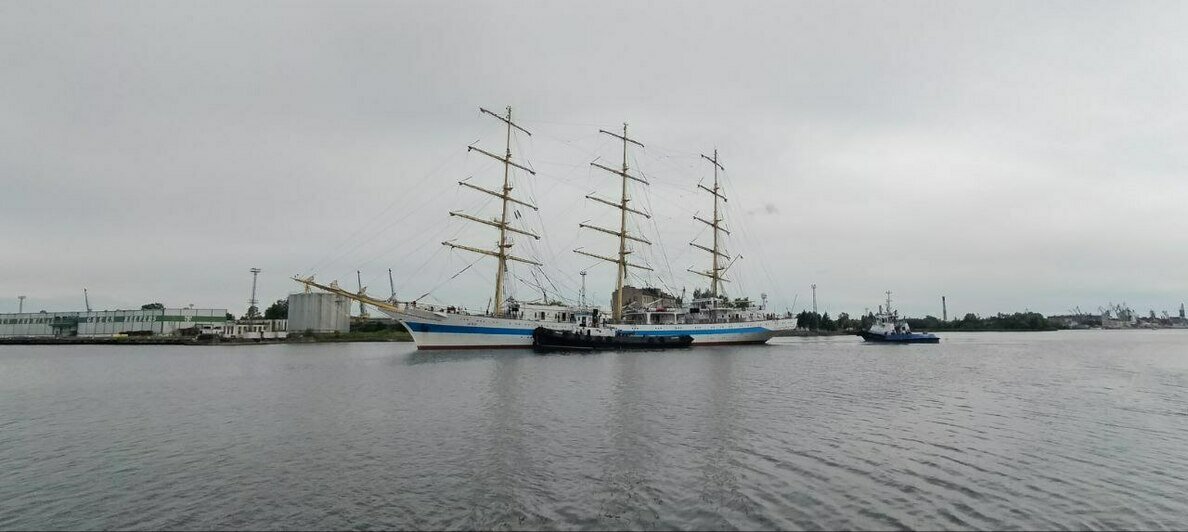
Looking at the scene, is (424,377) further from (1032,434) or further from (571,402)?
(1032,434)

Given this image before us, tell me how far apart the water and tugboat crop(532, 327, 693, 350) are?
37243mm

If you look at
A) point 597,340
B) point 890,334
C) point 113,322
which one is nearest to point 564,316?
point 597,340

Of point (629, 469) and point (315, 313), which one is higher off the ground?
point (315, 313)

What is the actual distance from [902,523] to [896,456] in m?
5.89

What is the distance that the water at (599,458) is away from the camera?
1145 centimetres

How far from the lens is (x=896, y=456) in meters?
16.0

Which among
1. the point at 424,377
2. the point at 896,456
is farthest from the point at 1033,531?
the point at 424,377

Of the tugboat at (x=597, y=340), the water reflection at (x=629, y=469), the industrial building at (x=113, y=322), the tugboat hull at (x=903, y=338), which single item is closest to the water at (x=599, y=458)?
the water reflection at (x=629, y=469)

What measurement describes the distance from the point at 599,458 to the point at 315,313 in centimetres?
13007

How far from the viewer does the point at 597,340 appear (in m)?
74.1

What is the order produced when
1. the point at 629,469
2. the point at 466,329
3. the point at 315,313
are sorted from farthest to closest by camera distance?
the point at 315,313 → the point at 466,329 → the point at 629,469

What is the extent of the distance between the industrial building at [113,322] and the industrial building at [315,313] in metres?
15.9

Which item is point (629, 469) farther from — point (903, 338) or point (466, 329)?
point (903, 338)

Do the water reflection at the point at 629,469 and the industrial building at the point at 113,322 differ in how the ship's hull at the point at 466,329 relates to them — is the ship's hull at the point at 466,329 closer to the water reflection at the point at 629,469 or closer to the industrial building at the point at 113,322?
the water reflection at the point at 629,469
